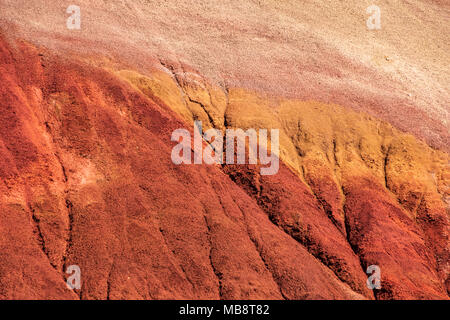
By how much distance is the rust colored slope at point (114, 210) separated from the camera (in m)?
23.8

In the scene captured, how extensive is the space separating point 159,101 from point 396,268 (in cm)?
1347

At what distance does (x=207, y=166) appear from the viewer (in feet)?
93.7

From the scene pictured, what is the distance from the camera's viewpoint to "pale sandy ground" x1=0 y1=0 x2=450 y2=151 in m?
32.8

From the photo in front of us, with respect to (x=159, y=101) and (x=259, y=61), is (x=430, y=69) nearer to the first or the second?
(x=259, y=61)
